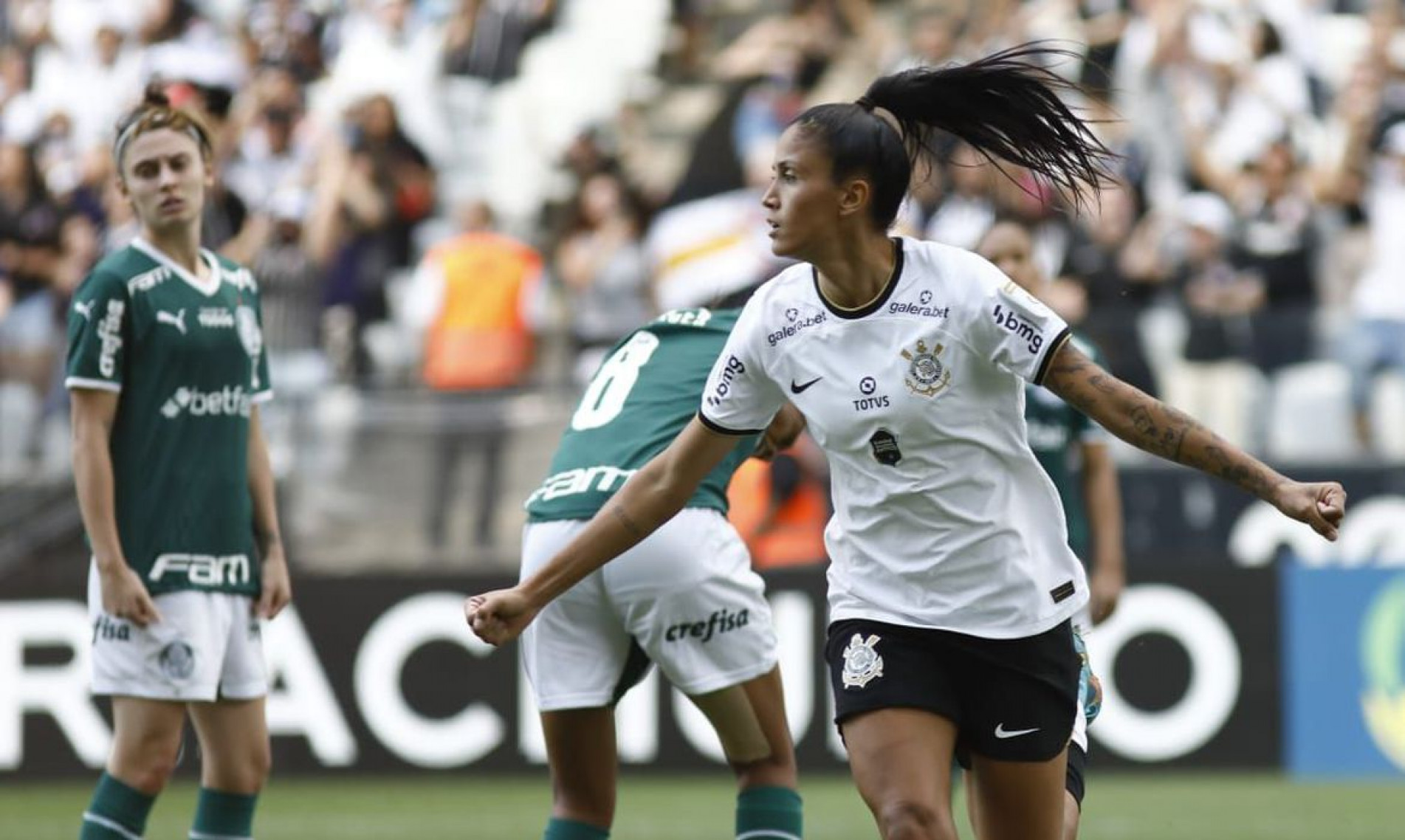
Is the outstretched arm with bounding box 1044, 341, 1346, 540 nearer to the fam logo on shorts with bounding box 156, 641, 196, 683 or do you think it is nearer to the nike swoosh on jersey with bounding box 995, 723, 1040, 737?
the nike swoosh on jersey with bounding box 995, 723, 1040, 737

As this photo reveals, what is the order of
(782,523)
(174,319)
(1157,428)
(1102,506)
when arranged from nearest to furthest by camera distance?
(1157,428) < (174,319) < (1102,506) < (782,523)

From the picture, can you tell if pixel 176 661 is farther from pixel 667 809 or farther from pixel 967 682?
pixel 667 809

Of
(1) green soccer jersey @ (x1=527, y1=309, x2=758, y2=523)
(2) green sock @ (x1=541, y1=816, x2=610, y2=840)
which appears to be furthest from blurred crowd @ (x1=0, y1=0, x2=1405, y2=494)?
(2) green sock @ (x1=541, y1=816, x2=610, y2=840)

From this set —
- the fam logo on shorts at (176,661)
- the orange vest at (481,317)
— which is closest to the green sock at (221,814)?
the fam logo on shorts at (176,661)

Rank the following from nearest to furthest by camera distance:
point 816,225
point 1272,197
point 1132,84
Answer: point 816,225 → point 1272,197 → point 1132,84

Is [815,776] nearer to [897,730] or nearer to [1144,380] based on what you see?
[1144,380]

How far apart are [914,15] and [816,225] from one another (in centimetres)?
1305

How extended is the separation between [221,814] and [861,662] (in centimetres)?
227

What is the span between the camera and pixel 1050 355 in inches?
211

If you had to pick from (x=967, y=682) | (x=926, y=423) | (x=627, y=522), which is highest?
(x=926, y=423)

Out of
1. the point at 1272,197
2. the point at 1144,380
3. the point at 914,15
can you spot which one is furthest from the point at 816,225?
the point at 914,15

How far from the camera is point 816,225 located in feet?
17.9

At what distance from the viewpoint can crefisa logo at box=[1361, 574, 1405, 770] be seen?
12.3 metres

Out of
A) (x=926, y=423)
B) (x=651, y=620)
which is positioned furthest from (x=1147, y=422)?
→ (x=651, y=620)
